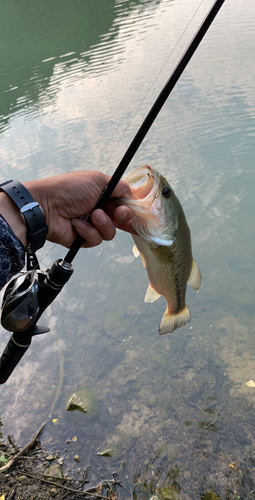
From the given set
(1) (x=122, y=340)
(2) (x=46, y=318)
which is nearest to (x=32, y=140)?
(2) (x=46, y=318)

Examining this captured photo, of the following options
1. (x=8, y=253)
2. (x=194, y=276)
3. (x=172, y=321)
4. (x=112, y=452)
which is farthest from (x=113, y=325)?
(x=8, y=253)

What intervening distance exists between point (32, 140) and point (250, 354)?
6.67 meters

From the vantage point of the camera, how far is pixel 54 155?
7.05 metres

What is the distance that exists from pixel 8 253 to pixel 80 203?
1.83 ft

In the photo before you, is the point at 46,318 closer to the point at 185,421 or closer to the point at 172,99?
the point at 185,421

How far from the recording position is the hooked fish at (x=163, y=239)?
199cm

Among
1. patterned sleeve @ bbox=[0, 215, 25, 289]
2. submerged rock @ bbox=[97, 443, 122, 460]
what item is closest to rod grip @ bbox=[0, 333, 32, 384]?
patterned sleeve @ bbox=[0, 215, 25, 289]

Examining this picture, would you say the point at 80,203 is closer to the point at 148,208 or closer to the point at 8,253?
the point at 148,208

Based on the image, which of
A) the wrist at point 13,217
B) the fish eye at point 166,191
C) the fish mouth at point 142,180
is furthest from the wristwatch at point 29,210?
the fish eye at point 166,191

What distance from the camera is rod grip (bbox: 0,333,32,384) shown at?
5.98ft

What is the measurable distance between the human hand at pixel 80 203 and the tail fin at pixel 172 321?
77 cm

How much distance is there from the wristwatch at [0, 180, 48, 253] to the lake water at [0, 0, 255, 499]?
687 millimetres

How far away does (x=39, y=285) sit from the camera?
5.95ft

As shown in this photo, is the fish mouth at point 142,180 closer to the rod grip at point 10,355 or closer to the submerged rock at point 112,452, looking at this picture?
the rod grip at point 10,355
